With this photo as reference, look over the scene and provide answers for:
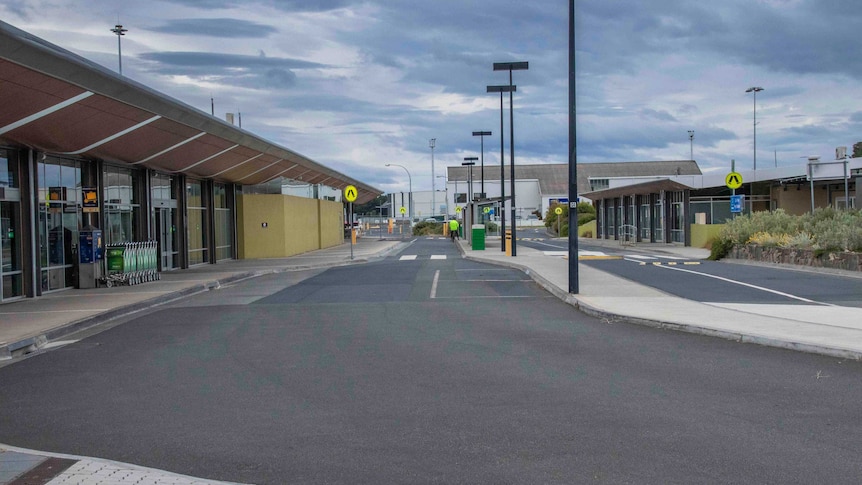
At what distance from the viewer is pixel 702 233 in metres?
43.0

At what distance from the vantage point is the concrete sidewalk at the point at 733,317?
11.3m

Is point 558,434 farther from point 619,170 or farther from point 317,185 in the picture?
point 619,170

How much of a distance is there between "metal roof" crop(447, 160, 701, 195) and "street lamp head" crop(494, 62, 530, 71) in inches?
3249

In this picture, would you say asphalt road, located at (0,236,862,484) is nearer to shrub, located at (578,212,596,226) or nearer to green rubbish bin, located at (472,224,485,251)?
green rubbish bin, located at (472,224,485,251)

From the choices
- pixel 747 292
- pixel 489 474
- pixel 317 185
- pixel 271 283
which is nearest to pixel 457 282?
pixel 271 283

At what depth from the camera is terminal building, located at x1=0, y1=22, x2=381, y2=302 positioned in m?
16.0

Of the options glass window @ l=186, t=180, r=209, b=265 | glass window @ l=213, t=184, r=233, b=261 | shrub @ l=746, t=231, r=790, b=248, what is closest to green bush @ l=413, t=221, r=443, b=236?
glass window @ l=213, t=184, r=233, b=261

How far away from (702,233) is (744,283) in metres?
Answer: 23.1

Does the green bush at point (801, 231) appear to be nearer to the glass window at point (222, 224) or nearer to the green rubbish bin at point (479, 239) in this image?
the green rubbish bin at point (479, 239)

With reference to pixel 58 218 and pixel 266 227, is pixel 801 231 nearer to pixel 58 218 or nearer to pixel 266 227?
pixel 266 227

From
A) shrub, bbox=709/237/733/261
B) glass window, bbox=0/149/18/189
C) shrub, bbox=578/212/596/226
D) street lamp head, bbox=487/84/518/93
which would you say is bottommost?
shrub, bbox=709/237/733/261

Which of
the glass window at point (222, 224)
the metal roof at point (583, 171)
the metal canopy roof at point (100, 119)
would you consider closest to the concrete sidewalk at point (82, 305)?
the metal canopy roof at point (100, 119)

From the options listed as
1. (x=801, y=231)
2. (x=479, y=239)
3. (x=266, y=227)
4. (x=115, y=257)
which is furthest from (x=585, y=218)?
(x=115, y=257)

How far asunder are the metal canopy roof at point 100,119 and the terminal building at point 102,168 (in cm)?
4
